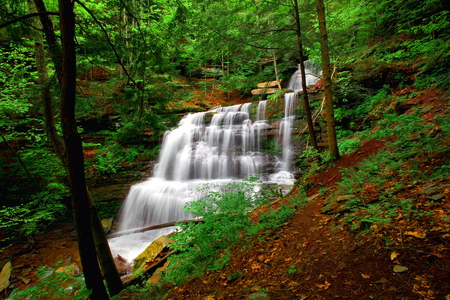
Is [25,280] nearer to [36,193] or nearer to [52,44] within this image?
[36,193]

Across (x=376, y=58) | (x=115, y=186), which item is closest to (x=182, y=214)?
(x=115, y=186)

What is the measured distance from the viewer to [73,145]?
8.01 feet

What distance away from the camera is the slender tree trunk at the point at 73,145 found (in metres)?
2.37

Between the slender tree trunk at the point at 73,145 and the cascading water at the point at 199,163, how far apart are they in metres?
5.75

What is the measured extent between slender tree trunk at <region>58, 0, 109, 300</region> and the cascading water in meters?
5.75

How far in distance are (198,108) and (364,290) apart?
17443 mm

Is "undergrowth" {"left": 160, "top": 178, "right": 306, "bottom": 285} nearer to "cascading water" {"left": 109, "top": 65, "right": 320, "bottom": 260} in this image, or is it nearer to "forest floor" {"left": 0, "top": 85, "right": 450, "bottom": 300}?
"forest floor" {"left": 0, "top": 85, "right": 450, "bottom": 300}

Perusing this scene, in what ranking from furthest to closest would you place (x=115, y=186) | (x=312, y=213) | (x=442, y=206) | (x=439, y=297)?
(x=115, y=186), (x=312, y=213), (x=442, y=206), (x=439, y=297)

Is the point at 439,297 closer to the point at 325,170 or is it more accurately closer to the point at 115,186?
the point at 325,170

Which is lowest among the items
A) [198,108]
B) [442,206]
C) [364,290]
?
[364,290]

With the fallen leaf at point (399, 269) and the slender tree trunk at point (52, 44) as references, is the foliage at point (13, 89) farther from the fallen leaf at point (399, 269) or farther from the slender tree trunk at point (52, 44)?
the fallen leaf at point (399, 269)

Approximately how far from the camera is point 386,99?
355 inches

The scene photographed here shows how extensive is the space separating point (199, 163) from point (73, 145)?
10.8 m

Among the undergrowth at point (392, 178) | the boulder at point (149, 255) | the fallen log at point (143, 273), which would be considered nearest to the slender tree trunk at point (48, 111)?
the fallen log at point (143, 273)
